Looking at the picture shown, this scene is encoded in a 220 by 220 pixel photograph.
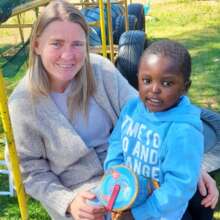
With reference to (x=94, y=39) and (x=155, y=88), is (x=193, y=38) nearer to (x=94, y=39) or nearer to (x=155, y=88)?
(x=94, y=39)

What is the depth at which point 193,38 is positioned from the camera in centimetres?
718

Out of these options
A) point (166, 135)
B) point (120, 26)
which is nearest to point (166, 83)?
point (166, 135)

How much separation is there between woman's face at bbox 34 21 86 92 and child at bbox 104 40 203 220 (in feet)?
1.23

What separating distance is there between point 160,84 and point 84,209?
1.90 ft

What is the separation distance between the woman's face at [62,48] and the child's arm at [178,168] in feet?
1.86

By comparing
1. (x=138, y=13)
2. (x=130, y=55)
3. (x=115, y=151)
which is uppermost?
(x=115, y=151)

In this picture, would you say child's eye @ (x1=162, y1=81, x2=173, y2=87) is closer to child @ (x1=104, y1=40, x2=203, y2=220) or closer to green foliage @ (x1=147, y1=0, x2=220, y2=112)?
child @ (x1=104, y1=40, x2=203, y2=220)

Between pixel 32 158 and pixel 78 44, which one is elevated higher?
pixel 78 44

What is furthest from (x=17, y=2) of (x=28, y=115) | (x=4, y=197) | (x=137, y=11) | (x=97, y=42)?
(x=137, y=11)

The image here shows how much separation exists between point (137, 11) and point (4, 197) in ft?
14.7

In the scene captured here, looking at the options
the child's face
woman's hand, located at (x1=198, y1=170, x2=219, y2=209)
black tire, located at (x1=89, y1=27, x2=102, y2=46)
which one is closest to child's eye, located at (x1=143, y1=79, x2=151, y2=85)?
the child's face

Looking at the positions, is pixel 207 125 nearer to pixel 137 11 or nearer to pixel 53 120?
pixel 53 120

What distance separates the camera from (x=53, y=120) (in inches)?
75.9

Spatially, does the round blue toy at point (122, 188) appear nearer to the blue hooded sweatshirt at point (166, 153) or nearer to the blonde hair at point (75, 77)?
the blue hooded sweatshirt at point (166, 153)
